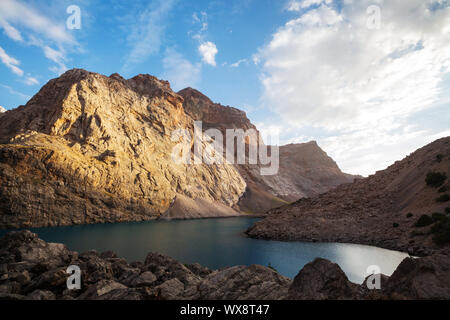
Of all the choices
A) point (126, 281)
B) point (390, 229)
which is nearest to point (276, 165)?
point (390, 229)

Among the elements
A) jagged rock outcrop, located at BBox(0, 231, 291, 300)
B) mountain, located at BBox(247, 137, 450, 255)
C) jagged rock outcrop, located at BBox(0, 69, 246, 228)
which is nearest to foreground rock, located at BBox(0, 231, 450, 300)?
jagged rock outcrop, located at BBox(0, 231, 291, 300)

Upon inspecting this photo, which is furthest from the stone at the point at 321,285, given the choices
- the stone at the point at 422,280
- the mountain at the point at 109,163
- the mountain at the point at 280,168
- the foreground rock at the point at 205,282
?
the mountain at the point at 280,168

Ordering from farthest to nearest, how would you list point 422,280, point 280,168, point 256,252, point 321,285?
point 280,168, point 256,252, point 321,285, point 422,280

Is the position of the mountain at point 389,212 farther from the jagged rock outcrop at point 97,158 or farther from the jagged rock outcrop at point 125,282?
the jagged rock outcrop at point 97,158

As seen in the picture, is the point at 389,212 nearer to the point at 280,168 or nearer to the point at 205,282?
the point at 205,282

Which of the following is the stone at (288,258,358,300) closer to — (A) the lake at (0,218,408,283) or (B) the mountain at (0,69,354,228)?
(A) the lake at (0,218,408,283)

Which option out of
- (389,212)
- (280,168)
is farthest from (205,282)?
(280,168)
